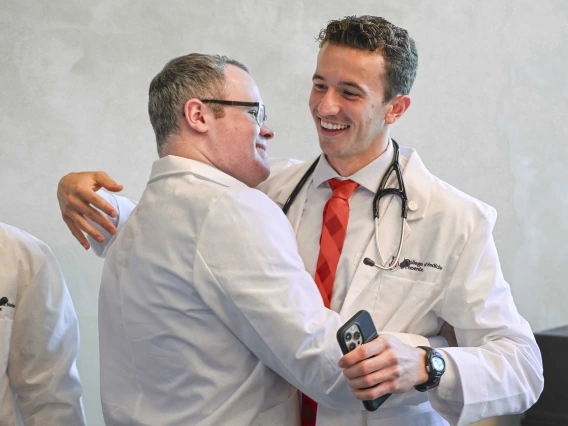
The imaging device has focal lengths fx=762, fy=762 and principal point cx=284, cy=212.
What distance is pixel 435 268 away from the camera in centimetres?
202

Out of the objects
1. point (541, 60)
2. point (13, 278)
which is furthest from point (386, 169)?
point (541, 60)

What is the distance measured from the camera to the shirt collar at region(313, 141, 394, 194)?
2186mm

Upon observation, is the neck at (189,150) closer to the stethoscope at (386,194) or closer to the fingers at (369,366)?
the stethoscope at (386,194)

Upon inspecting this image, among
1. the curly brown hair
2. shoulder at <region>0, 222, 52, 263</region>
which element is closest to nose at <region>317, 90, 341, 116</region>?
the curly brown hair

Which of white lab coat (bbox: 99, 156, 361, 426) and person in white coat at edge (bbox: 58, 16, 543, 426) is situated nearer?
white lab coat (bbox: 99, 156, 361, 426)

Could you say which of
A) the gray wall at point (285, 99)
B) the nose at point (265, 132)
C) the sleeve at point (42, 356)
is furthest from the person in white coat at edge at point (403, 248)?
the gray wall at point (285, 99)

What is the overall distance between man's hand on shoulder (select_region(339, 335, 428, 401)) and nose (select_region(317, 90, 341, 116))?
707mm

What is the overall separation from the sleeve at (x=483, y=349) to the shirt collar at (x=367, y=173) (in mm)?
325

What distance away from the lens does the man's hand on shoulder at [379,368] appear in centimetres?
164

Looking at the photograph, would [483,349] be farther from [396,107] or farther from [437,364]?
[396,107]

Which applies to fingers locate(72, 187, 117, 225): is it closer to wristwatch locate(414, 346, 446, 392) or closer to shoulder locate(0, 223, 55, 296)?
shoulder locate(0, 223, 55, 296)

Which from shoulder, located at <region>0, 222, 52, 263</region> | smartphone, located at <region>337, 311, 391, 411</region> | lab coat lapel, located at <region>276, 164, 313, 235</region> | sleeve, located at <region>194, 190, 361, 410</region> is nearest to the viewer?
smartphone, located at <region>337, 311, 391, 411</region>

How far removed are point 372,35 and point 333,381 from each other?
0.99 metres

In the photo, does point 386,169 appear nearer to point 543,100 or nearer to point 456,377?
point 456,377
